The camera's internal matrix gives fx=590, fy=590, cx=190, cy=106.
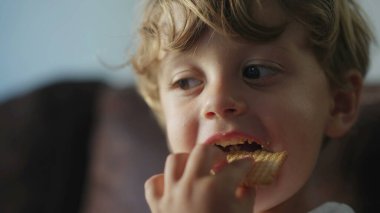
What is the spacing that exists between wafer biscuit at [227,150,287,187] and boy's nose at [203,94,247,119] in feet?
0.21

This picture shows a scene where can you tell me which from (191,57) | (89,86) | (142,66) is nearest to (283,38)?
(191,57)

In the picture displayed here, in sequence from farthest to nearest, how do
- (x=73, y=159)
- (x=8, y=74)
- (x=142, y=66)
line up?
(x=8, y=74) < (x=73, y=159) < (x=142, y=66)

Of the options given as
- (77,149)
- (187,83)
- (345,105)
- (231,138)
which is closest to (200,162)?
(231,138)

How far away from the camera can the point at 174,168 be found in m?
0.75

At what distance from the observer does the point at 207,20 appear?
880 millimetres

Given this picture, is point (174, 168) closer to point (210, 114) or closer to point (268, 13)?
point (210, 114)

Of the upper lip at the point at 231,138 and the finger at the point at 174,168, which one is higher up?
the upper lip at the point at 231,138

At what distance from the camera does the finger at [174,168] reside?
0.75 metres

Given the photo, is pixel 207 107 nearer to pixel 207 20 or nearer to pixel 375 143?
pixel 207 20

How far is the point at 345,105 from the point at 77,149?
2.73ft

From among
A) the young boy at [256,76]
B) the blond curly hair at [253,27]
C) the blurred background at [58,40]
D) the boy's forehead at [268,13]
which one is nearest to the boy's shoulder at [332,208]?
the young boy at [256,76]

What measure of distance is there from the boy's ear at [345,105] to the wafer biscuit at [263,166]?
0.74 feet

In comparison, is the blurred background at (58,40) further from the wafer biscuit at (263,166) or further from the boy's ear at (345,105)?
the wafer biscuit at (263,166)

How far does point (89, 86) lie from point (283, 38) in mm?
868
